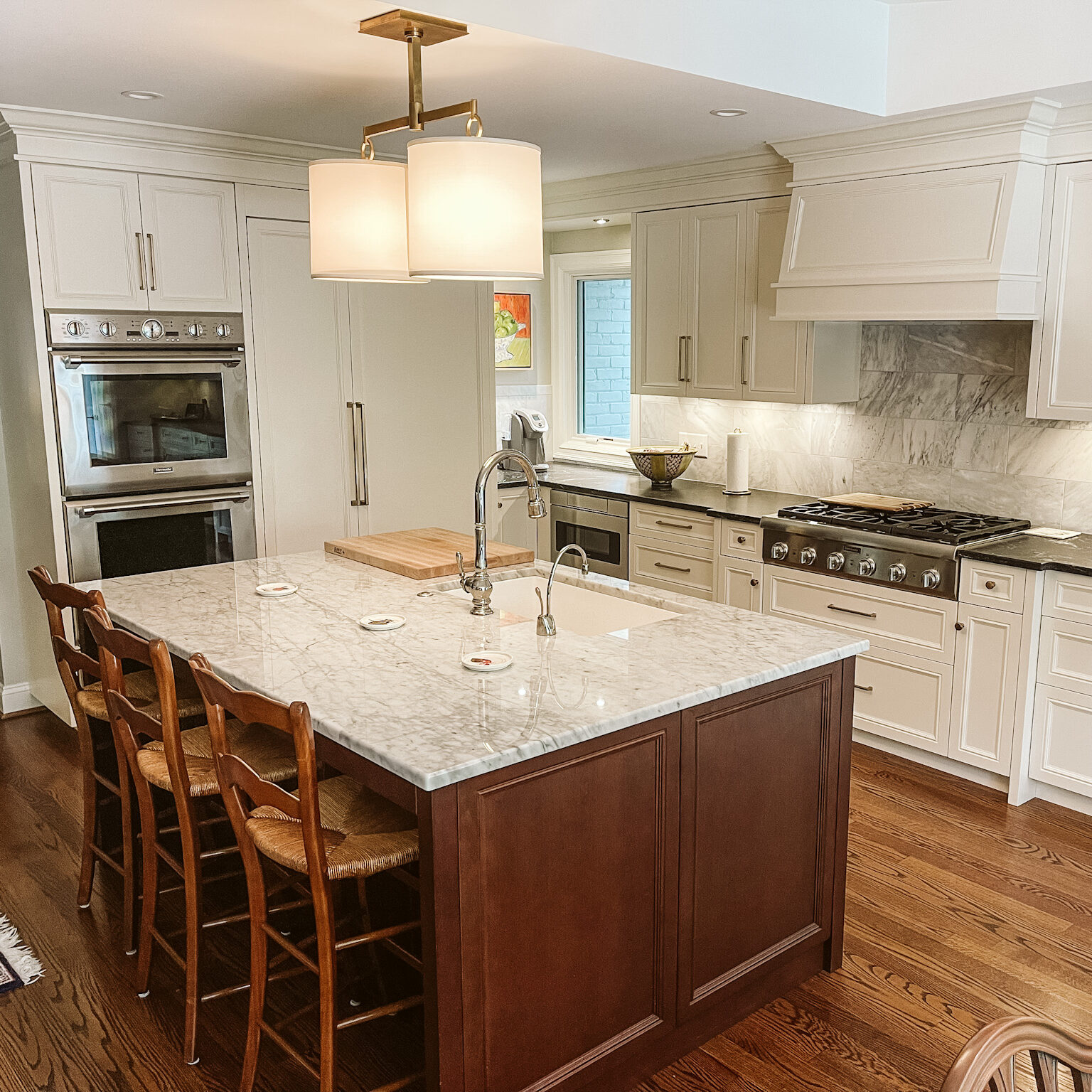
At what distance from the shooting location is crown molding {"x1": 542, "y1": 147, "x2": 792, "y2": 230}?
179 inches

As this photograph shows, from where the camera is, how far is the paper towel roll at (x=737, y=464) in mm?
4980

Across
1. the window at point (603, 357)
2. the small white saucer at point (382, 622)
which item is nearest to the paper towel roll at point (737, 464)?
the window at point (603, 357)

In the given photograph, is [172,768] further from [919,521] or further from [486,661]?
[919,521]

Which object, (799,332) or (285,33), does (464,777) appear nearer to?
(285,33)

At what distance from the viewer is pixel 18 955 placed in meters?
2.83

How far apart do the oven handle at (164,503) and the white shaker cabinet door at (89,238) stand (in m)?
0.75

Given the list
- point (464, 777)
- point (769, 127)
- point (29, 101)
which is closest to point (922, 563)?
point (769, 127)

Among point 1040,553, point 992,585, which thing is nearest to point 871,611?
point 992,585

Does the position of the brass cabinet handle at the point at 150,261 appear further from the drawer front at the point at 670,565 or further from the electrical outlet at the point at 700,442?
the electrical outlet at the point at 700,442

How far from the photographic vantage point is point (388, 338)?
481 centimetres

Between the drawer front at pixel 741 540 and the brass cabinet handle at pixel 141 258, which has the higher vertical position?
the brass cabinet handle at pixel 141 258

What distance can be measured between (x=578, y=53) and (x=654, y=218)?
7.29 ft

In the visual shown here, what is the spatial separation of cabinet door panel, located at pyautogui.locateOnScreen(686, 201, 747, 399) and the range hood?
1.37ft

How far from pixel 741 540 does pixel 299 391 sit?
2.02 meters
